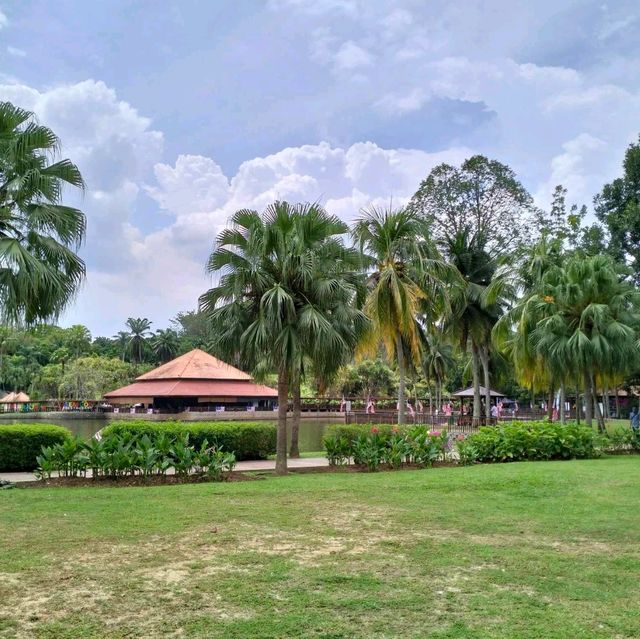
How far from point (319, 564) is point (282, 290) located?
24.4 ft

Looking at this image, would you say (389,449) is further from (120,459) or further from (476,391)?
(476,391)

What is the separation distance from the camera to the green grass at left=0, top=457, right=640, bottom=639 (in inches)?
161

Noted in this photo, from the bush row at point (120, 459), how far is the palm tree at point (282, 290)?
238cm

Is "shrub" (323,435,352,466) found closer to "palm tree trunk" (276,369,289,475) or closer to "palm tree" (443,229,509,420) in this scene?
"palm tree trunk" (276,369,289,475)

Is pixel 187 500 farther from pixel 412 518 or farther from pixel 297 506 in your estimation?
pixel 412 518

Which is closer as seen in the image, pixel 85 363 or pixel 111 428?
pixel 111 428

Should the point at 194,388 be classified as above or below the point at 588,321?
below

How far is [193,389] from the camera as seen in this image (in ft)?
158

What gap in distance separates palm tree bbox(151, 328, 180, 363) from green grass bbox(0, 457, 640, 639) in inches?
3399

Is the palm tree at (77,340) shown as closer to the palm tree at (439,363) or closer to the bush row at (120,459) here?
the palm tree at (439,363)

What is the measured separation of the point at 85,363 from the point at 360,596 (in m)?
70.0

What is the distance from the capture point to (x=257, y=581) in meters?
4.97

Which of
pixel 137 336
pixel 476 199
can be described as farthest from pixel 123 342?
pixel 476 199

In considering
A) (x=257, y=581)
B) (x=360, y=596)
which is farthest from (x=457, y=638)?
(x=257, y=581)
